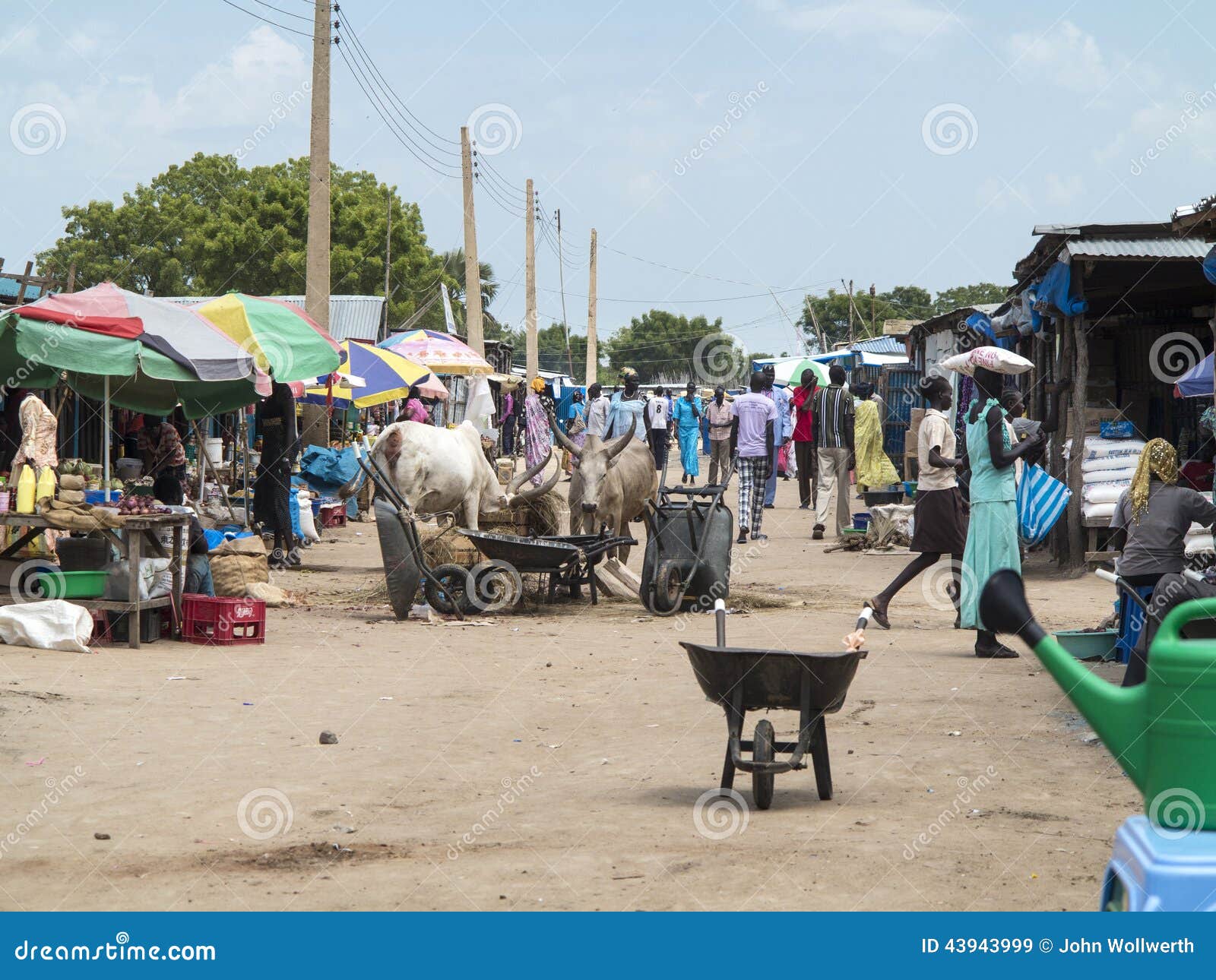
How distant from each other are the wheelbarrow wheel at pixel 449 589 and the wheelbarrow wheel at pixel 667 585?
155cm

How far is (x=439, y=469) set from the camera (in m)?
13.1

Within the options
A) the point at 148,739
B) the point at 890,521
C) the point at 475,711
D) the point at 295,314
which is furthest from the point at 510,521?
the point at 148,739

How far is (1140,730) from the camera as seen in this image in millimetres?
2785

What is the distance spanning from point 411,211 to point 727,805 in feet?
166

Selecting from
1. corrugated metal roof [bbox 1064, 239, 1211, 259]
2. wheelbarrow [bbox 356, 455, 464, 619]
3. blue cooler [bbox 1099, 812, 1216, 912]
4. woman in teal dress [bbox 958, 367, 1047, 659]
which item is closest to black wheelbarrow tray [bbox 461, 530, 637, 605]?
wheelbarrow [bbox 356, 455, 464, 619]

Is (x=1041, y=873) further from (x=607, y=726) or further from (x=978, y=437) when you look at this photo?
(x=978, y=437)

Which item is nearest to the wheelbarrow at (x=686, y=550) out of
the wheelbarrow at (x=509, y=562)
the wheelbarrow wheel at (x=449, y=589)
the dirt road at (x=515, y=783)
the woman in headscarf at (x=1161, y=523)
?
the wheelbarrow at (x=509, y=562)

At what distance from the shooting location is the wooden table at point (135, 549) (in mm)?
9719

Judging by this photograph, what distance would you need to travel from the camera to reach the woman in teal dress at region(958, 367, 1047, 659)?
899 cm

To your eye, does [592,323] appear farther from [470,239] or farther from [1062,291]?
[1062,291]

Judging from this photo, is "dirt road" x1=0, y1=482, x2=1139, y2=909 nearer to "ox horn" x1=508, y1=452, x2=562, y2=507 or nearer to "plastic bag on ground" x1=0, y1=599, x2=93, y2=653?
"plastic bag on ground" x1=0, y1=599, x2=93, y2=653

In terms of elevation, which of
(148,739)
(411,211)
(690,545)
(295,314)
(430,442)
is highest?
(411,211)

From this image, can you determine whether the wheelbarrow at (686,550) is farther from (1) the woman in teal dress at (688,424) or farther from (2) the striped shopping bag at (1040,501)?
(1) the woman in teal dress at (688,424)

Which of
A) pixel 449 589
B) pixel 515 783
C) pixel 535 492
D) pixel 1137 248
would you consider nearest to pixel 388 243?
pixel 535 492
